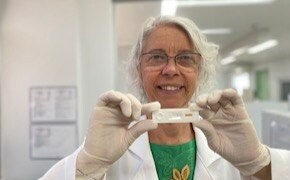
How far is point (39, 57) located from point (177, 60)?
1.56m

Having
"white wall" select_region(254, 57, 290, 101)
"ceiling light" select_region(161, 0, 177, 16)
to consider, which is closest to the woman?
"ceiling light" select_region(161, 0, 177, 16)

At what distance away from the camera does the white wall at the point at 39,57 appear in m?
2.37

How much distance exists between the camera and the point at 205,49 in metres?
1.09

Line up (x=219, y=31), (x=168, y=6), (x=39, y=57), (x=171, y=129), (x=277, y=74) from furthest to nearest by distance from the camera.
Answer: (x=277, y=74) → (x=219, y=31) → (x=168, y=6) → (x=39, y=57) → (x=171, y=129)

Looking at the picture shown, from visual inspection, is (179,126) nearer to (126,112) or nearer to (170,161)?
(170,161)

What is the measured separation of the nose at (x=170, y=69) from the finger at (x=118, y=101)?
17 centimetres

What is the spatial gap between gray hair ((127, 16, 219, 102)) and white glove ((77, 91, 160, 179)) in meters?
0.24

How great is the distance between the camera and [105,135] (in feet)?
3.04

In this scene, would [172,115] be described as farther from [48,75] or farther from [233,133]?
[48,75]

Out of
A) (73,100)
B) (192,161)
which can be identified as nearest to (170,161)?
(192,161)

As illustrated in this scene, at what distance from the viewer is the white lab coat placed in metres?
0.99

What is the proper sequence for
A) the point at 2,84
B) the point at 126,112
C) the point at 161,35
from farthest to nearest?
the point at 2,84 < the point at 161,35 < the point at 126,112

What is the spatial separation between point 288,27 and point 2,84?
521 cm

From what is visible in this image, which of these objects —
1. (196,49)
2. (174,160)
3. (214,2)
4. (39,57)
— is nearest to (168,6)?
(214,2)
